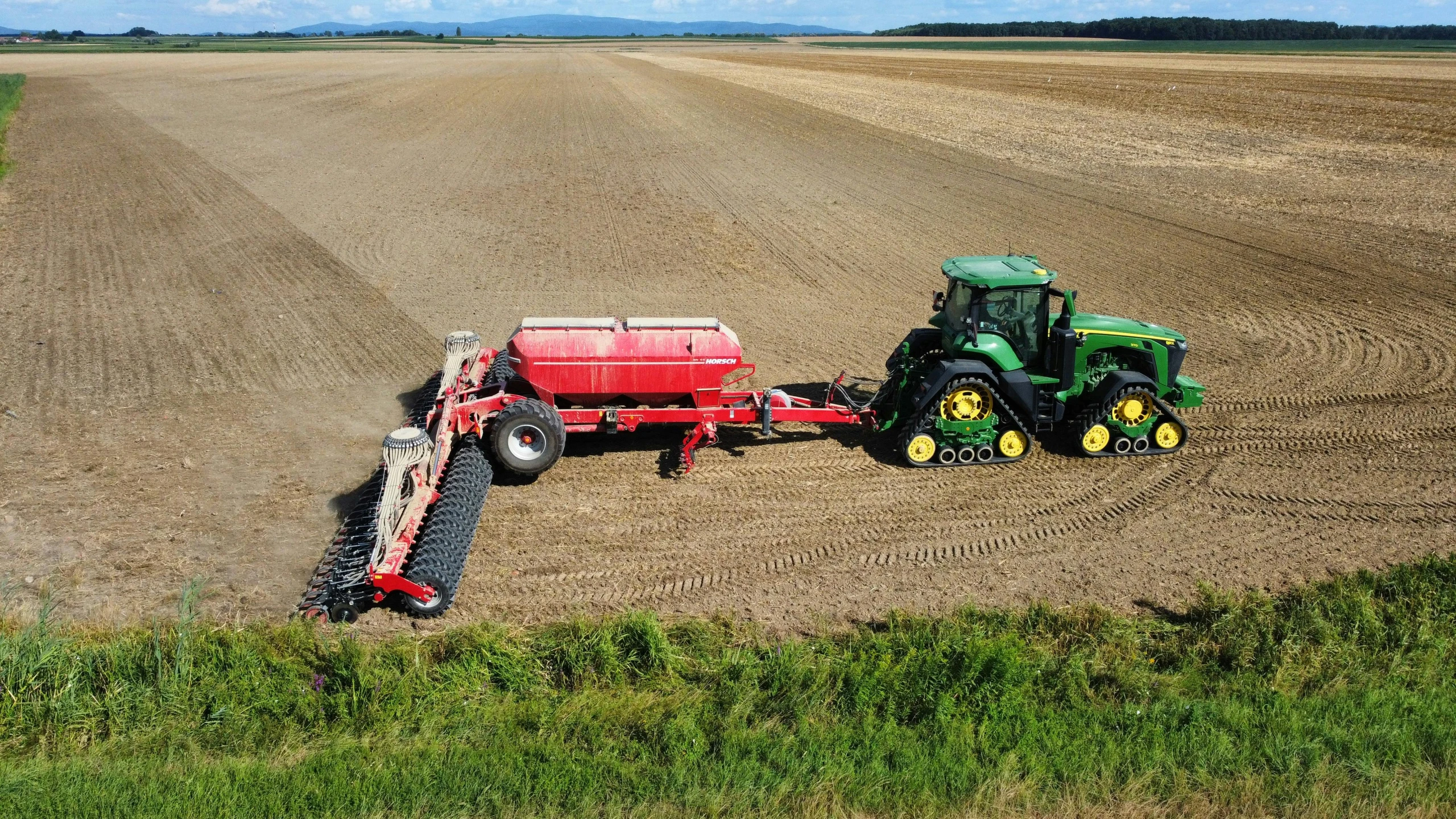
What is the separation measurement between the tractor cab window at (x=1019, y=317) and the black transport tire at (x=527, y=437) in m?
4.42

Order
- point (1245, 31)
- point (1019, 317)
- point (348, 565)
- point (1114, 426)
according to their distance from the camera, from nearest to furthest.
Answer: point (348, 565) < point (1019, 317) < point (1114, 426) < point (1245, 31)

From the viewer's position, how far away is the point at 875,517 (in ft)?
31.6

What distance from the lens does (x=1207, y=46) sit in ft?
367

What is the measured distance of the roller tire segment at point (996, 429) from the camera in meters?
10.3

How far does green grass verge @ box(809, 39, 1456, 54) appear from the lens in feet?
317

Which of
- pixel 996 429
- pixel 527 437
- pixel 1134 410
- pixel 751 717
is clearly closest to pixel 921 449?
pixel 996 429

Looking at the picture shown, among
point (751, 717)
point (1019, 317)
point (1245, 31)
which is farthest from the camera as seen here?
point (1245, 31)

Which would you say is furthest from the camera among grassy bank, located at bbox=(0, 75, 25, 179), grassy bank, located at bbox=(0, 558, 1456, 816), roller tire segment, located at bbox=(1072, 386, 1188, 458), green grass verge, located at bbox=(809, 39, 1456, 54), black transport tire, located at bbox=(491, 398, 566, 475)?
green grass verge, located at bbox=(809, 39, 1456, 54)

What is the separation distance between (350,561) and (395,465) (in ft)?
2.80

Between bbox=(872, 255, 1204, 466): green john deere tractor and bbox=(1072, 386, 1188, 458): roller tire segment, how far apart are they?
0.04 ft

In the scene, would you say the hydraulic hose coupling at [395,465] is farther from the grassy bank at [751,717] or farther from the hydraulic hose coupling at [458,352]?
the hydraulic hose coupling at [458,352]

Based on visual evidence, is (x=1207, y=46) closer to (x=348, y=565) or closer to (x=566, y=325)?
(x=566, y=325)

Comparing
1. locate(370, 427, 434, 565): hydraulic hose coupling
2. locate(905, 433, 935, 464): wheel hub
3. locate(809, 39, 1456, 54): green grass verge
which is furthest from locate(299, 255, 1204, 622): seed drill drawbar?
locate(809, 39, 1456, 54): green grass verge

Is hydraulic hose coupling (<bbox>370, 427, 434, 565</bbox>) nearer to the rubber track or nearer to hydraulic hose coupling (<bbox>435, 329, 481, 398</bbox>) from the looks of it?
the rubber track
